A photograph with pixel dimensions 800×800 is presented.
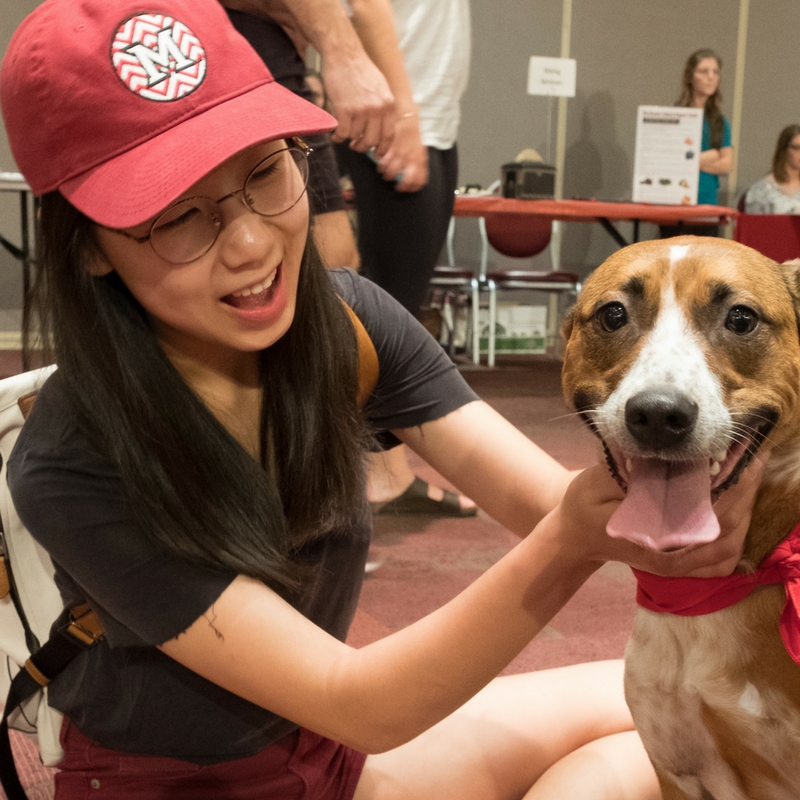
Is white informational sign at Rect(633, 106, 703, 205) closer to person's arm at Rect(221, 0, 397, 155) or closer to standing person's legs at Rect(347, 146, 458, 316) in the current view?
standing person's legs at Rect(347, 146, 458, 316)

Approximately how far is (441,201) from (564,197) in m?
6.75

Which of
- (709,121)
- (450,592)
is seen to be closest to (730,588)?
(450,592)

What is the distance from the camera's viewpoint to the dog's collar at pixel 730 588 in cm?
108

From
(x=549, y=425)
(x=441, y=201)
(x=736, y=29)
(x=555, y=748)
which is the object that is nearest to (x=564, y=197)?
(x=736, y=29)

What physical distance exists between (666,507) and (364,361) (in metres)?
0.56

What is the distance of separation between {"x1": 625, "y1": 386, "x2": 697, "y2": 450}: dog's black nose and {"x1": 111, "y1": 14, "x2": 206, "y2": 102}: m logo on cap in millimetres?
630

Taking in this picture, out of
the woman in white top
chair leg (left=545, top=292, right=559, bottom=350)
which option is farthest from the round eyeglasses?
chair leg (left=545, top=292, right=559, bottom=350)

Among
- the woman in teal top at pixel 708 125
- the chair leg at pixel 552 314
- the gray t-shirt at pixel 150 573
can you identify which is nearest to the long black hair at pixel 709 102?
the woman in teal top at pixel 708 125

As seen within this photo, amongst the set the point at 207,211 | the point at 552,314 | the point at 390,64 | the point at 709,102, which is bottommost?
the point at 552,314

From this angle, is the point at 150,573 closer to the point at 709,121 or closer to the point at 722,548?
the point at 722,548

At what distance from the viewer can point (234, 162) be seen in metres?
1.13

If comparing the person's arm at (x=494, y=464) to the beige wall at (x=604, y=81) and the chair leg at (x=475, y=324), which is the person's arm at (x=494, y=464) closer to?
the chair leg at (x=475, y=324)

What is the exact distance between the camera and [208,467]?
1201mm

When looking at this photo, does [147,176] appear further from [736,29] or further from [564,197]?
[736,29]
